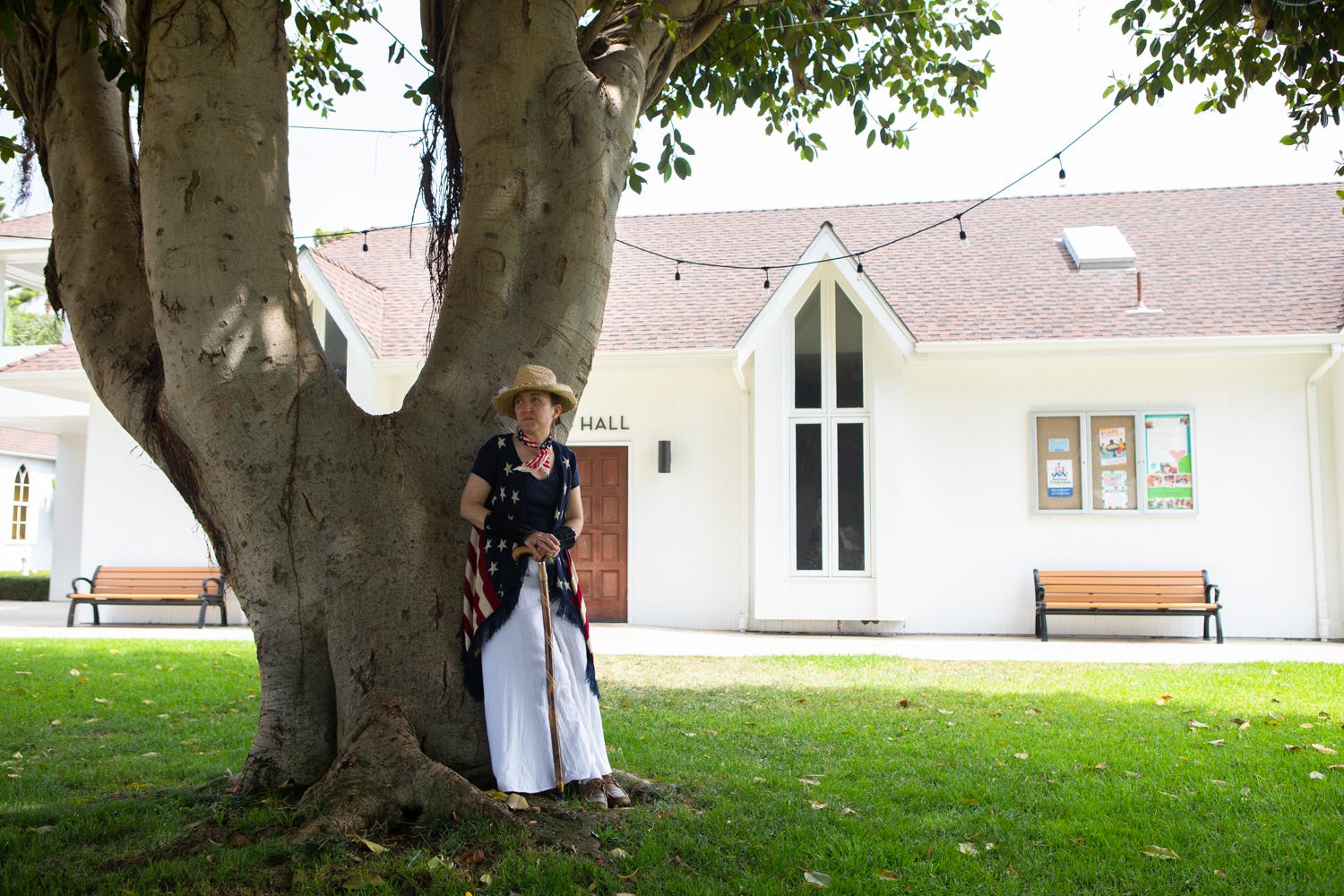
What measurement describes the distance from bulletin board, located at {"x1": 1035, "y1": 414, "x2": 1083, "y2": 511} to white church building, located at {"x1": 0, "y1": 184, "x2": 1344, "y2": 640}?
2cm

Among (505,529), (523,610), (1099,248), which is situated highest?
(1099,248)

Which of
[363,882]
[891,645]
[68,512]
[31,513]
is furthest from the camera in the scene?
[31,513]

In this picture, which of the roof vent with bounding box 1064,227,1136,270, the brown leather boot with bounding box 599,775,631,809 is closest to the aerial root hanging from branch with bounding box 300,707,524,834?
the brown leather boot with bounding box 599,775,631,809

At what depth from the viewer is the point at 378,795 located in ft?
13.2

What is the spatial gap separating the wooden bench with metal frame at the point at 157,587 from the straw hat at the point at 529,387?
35.0ft

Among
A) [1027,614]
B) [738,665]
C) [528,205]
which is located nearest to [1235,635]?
[1027,614]

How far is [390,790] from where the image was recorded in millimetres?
4059

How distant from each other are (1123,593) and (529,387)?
33.9ft

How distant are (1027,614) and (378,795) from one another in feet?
35.2

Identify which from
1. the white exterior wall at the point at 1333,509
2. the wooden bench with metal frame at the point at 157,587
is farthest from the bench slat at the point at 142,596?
the white exterior wall at the point at 1333,509

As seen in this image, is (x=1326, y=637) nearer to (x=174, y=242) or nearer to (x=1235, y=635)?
(x=1235, y=635)

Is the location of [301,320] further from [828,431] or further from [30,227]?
[30,227]

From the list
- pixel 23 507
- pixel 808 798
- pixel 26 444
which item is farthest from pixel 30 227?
pixel 808 798

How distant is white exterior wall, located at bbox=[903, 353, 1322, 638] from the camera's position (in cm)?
1282
